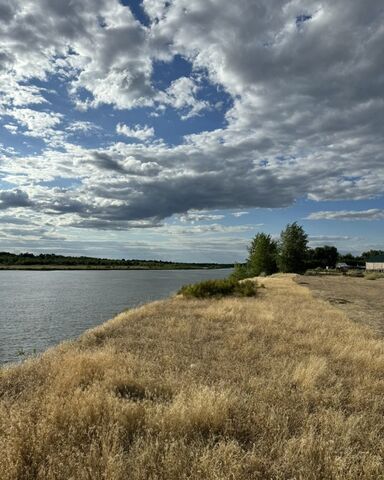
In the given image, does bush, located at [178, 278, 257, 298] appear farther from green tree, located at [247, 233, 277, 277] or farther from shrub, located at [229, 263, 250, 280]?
green tree, located at [247, 233, 277, 277]

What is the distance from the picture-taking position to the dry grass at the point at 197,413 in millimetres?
4691

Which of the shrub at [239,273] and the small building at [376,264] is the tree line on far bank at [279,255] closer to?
the shrub at [239,273]

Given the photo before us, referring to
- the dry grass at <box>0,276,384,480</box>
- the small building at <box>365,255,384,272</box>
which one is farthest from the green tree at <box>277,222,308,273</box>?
Answer: the dry grass at <box>0,276,384,480</box>

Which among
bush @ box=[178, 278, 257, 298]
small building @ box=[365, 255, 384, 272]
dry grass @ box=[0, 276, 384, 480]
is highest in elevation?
small building @ box=[365, 255, 384, 272]

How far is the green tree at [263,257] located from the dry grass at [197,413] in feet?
252

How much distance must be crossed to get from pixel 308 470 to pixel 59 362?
20.9ft

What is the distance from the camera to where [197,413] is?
237 inches

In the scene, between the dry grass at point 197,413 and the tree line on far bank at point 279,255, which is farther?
the tree line on far bank at point 279,255

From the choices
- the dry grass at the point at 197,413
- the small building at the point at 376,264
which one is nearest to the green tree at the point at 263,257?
the small building at the point at 376,264

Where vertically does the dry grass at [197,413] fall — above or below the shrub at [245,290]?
below

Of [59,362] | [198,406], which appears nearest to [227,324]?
[59,362]

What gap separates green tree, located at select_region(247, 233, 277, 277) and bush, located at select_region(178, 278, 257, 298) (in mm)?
55296

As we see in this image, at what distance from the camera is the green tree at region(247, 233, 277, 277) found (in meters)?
88.0

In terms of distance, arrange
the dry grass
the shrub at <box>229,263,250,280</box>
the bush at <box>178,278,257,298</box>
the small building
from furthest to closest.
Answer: the small building → the shrub at <box>229,263,250,280</box> → the bush at <box>178,278,257,298</box> → the dry grass
